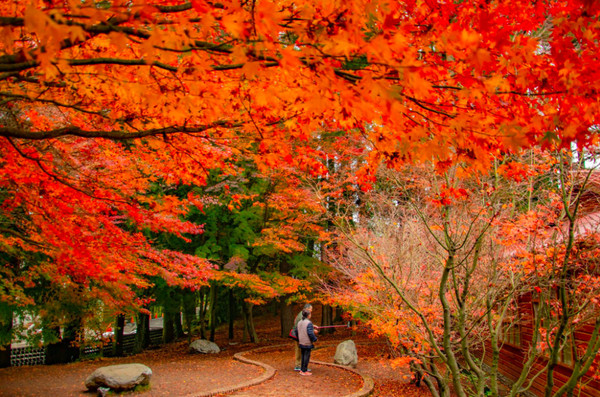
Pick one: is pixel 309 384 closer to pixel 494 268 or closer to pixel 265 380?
pixel 265 380

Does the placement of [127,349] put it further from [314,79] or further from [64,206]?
[314,79]

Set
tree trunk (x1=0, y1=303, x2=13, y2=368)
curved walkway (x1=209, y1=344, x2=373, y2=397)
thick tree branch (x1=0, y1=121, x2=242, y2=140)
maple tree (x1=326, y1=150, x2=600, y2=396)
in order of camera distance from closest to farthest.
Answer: thick tree branch (x1=0, y1=121, x2=242, y2=140) → maple tree (x1=326, y1=150, x2=600, y2=396) → curved walkway (x1=209, y1=344, x2=373, y2=397) → tree trunk (x1=0, y1=303, x2=13, y2=368)

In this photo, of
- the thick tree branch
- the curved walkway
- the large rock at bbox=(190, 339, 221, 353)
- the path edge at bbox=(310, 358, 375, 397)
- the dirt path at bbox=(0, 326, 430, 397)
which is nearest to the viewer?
the thick tree branch

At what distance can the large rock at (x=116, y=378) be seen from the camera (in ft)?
26.6

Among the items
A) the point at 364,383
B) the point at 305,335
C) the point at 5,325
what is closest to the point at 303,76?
the point at 305,335

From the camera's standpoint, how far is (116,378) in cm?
813

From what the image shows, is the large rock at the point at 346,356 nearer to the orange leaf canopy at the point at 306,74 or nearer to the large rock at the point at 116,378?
the large rock at the point at 116,378

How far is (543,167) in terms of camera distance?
5.23 m

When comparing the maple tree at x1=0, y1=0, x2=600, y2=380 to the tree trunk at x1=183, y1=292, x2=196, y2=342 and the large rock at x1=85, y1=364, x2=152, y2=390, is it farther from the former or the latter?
the tree trunk at x1=183, y1=292, x2=196, y2=342

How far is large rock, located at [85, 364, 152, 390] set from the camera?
8102 millimetres

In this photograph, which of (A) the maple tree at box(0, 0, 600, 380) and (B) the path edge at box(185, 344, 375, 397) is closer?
(A) the maple tree at box(0, 0, 600, 380)

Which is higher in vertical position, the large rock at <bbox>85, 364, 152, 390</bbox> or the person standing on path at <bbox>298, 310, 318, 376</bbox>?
the person standing on path at <bbox>298, 310, 318, 376</bbox>

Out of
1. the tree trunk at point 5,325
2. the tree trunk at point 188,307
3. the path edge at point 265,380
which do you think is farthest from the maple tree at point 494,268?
the tree trunk at point 188,307

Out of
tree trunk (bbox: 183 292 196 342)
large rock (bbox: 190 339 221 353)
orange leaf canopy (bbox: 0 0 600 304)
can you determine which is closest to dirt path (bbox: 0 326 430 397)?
large rock (bbox: 190 339 221 353)
